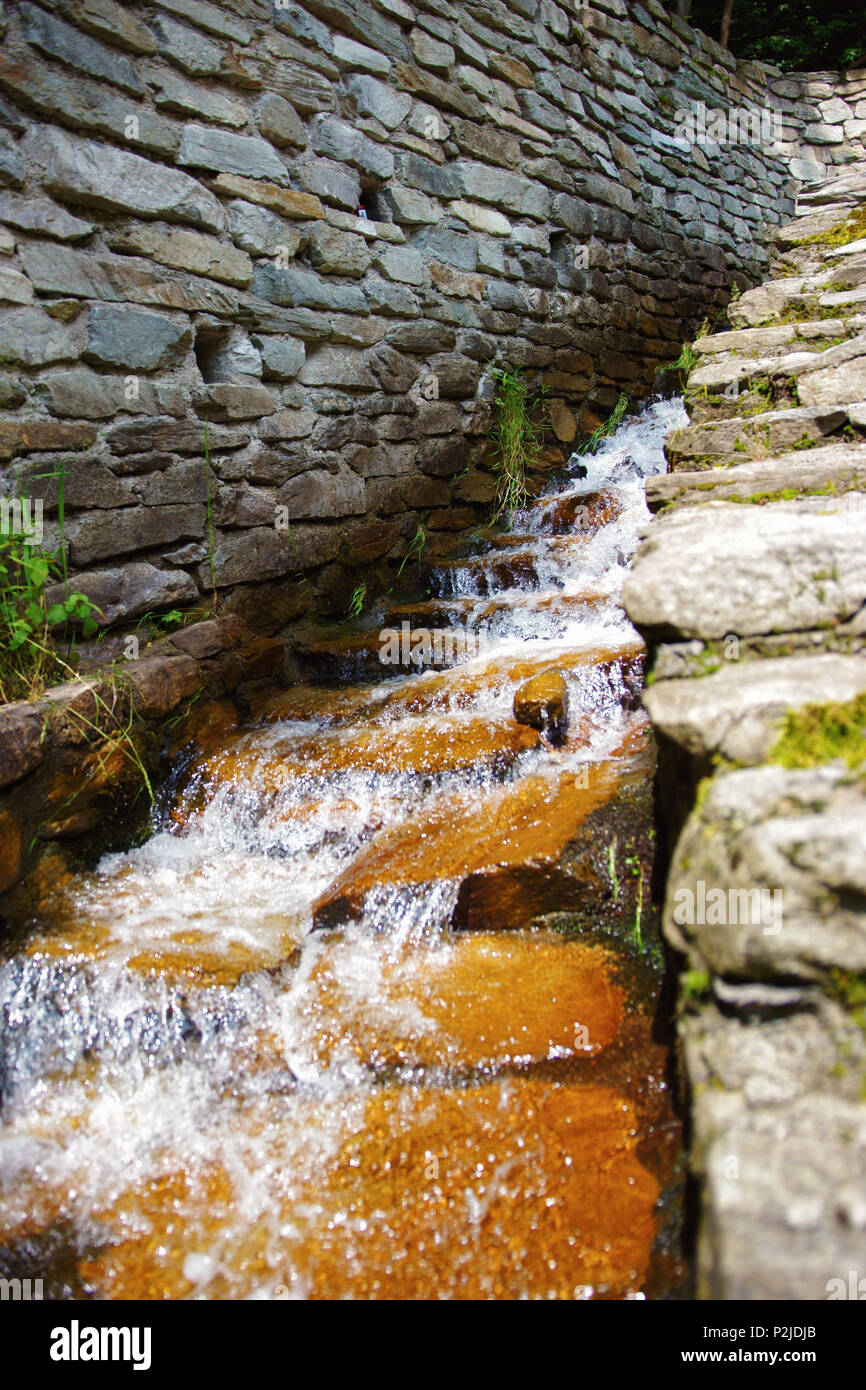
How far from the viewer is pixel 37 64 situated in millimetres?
2615

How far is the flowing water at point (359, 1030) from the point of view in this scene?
1381 mm

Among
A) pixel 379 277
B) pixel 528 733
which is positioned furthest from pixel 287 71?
pixel 528 733

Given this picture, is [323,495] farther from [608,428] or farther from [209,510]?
[608,428]

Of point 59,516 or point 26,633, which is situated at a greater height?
point 59,516

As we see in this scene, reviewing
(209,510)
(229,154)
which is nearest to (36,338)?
(209,510)

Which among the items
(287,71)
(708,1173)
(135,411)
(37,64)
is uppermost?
(287,71)

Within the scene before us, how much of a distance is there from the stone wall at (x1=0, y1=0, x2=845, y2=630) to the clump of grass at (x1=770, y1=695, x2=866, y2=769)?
2349mm

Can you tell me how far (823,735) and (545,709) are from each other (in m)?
1.35

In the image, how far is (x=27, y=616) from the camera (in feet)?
8.55

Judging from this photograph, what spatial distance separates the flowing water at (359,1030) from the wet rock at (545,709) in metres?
0.04

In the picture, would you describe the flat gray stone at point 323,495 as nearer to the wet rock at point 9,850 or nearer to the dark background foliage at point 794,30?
the wet rock at point 9,850

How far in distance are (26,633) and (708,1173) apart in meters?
2.32

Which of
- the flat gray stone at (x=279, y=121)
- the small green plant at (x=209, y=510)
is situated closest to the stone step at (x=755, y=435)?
the small green plant at (x=209, y=510)
